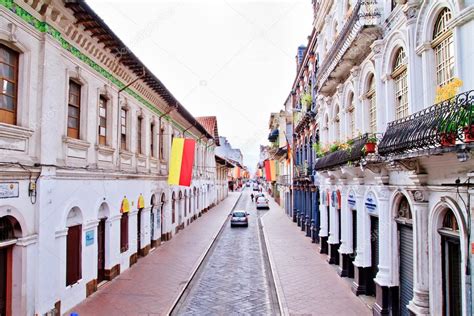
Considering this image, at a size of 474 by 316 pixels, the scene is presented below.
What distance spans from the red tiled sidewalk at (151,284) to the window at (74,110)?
4.97 meters

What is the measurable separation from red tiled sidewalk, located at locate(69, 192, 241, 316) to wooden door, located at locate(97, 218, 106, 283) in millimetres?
444

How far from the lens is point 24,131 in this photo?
8195 mm

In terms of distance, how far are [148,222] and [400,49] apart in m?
13.1

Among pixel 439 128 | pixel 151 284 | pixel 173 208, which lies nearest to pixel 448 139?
pixel 439 128

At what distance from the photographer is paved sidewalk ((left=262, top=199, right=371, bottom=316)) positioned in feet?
34.6

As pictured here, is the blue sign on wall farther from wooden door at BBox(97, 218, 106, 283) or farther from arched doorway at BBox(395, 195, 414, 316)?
arched doorway at BBox(395, 195, 414, 316)

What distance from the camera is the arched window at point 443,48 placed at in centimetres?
684

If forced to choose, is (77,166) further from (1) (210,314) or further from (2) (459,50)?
(2) (459,50)

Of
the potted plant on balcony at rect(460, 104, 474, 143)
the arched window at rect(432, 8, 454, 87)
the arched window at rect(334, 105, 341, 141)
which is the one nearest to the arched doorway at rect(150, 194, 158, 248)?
the arched window at rect(334, 105, 341, 141)

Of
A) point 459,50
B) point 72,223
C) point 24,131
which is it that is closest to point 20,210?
point 24,131

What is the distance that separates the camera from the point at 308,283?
12.9 meters

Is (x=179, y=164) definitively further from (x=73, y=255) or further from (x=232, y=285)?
(x=73, y=255)

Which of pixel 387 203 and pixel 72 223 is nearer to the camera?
pixel 387 203

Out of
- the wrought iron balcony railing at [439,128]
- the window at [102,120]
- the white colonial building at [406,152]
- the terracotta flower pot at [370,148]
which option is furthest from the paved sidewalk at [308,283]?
the window at [102,120]
